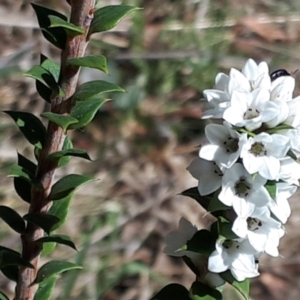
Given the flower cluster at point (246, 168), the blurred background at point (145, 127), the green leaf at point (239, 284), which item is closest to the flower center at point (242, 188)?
the flower cluster at point (246, 168)

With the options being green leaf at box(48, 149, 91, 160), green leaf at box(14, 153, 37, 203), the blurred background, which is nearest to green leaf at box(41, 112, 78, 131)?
green leaf at box(48, 149, 91, 160)

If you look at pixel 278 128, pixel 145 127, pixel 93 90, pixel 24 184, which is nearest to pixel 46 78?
pixel 93 90

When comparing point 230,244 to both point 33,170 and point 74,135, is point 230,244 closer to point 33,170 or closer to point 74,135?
point 33,170

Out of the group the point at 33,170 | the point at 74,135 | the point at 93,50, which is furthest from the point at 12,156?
the point at 33,170

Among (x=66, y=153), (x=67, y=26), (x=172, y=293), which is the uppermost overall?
(x=67, y=26)

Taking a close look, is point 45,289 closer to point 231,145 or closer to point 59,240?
point 59,240

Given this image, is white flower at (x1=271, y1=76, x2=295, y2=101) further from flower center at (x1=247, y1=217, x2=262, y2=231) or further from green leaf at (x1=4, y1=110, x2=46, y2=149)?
green leaf at (x1=4, y1=110, x2=46, y2=149)

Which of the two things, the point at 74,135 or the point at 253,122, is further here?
the point at 74,135
